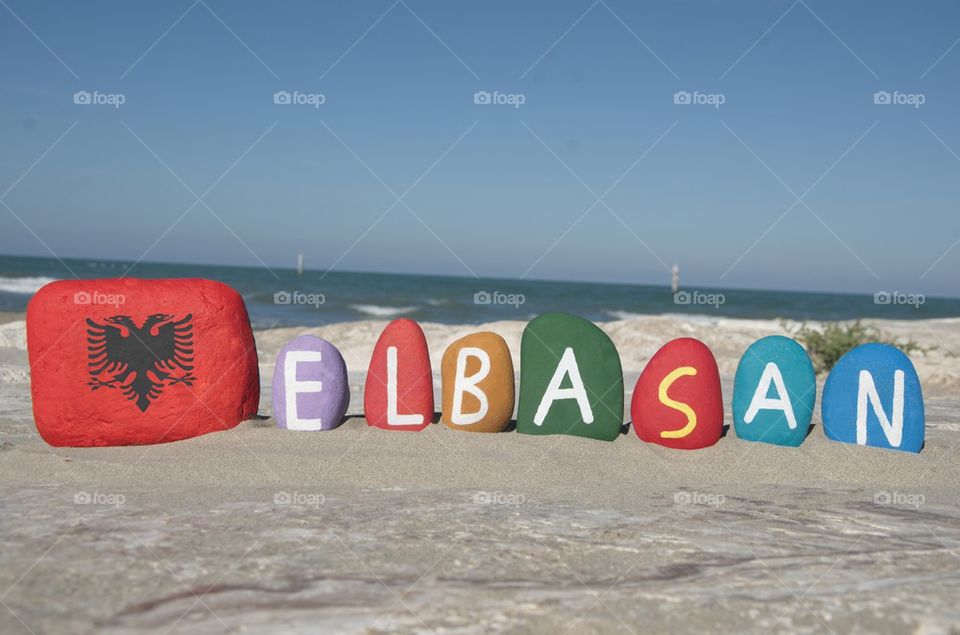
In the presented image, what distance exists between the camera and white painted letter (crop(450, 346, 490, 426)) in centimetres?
552

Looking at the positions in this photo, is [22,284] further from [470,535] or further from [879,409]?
[470,535]

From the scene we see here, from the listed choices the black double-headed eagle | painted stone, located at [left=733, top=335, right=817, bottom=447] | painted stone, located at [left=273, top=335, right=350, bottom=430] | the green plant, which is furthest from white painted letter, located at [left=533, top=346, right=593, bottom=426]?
the green plant

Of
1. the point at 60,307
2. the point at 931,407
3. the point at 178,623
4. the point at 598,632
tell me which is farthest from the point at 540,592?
the point at 931,407

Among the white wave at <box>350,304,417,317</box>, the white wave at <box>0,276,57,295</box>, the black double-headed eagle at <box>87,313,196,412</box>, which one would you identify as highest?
the white wave at <box>0,276,57,295</box>

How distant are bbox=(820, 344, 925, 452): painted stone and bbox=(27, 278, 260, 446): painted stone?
401 centimetres

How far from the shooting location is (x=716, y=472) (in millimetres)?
4855

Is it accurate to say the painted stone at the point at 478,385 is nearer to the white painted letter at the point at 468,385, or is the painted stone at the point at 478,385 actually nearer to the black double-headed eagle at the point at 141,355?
the white painted letter at the point at 468,385

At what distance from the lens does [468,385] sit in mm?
5527

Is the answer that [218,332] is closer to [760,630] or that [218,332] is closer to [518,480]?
[518,480]

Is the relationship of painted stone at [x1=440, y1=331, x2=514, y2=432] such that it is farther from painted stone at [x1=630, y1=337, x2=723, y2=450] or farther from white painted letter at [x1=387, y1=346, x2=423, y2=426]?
painted stone at [x1=630, y1=337, x2=723, y2=450]

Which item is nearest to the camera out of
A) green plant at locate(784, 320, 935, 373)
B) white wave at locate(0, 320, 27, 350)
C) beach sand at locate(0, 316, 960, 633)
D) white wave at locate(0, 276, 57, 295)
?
beach sand at locate(0, 316, 960, 633)

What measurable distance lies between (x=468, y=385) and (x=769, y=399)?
6.58 ft

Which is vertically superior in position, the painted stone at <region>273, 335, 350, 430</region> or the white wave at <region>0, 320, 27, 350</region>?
the white wave at <region>0, 320, 27, 350</region>

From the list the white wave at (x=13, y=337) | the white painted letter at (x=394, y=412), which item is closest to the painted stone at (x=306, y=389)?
the white painted letter at (x=394, y=412)
